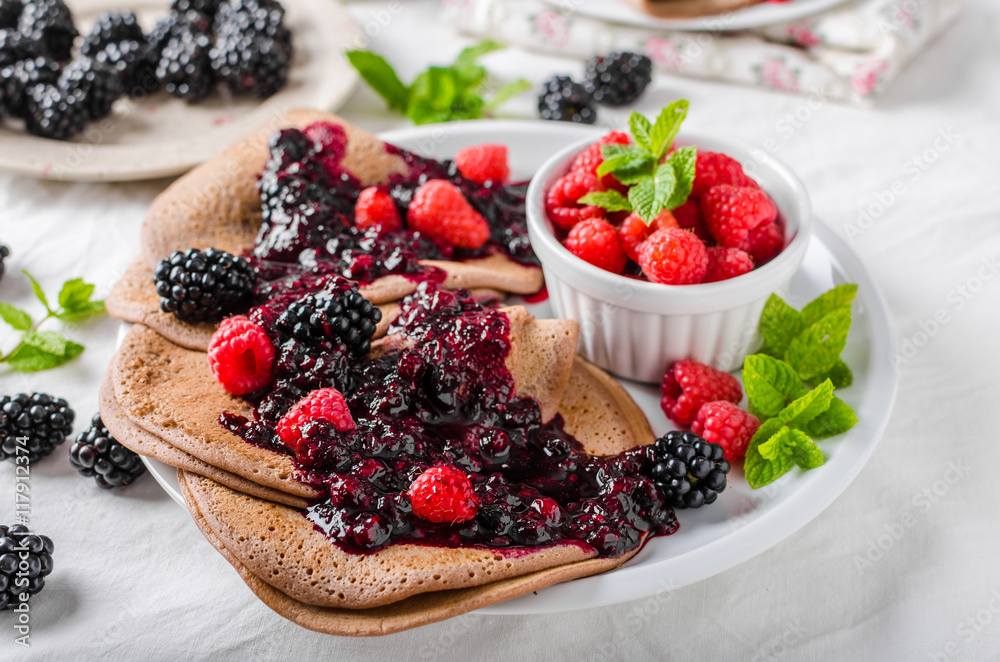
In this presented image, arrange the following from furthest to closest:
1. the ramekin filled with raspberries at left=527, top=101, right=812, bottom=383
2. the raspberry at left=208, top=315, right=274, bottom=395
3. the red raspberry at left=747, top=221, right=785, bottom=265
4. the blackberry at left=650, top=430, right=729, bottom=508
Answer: the red raspberry at left=747, top=221, right=785, bottom=265, the ramekin filled with raspberries at left=527, top=101, right=812, bottom=383, the raspberry at left=208, top=315, right=274, bottom=395, the blackberry at left=650, top=430, right=729, bottom=508

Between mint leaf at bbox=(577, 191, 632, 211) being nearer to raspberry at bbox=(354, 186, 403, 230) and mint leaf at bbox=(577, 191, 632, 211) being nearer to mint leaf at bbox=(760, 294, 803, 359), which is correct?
mint leaf at bbox=(760, 294, 803, 359)

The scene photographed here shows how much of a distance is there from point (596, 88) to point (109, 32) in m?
2.15

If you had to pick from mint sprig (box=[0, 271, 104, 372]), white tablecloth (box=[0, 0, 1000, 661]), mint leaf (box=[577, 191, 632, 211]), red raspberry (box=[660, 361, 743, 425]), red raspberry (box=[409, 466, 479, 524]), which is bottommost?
white tablecloth (box=[0, 0, 1000, 661])

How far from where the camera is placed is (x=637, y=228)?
2.14 meters

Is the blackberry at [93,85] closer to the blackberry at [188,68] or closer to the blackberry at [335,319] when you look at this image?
the blackberry at [188,68]

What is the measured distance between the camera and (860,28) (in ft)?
11.5

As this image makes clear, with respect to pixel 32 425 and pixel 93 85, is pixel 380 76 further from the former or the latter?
A: pixel 32 425

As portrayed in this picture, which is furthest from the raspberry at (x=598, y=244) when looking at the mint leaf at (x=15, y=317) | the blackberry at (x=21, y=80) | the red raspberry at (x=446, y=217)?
the blackberry at (x=21, y=80)

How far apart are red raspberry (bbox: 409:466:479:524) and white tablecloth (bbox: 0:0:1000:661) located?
0.30m

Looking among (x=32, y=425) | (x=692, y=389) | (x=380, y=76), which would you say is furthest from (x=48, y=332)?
(x=692, y=389)

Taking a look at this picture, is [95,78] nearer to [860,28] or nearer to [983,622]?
[860,28]

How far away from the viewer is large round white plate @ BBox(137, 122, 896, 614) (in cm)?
166

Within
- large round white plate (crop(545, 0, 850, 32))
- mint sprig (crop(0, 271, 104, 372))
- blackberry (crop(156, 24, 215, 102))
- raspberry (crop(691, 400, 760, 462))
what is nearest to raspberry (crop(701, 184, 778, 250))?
raspberry (crop(691, 400, 760, 462))

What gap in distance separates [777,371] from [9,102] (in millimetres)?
3064
